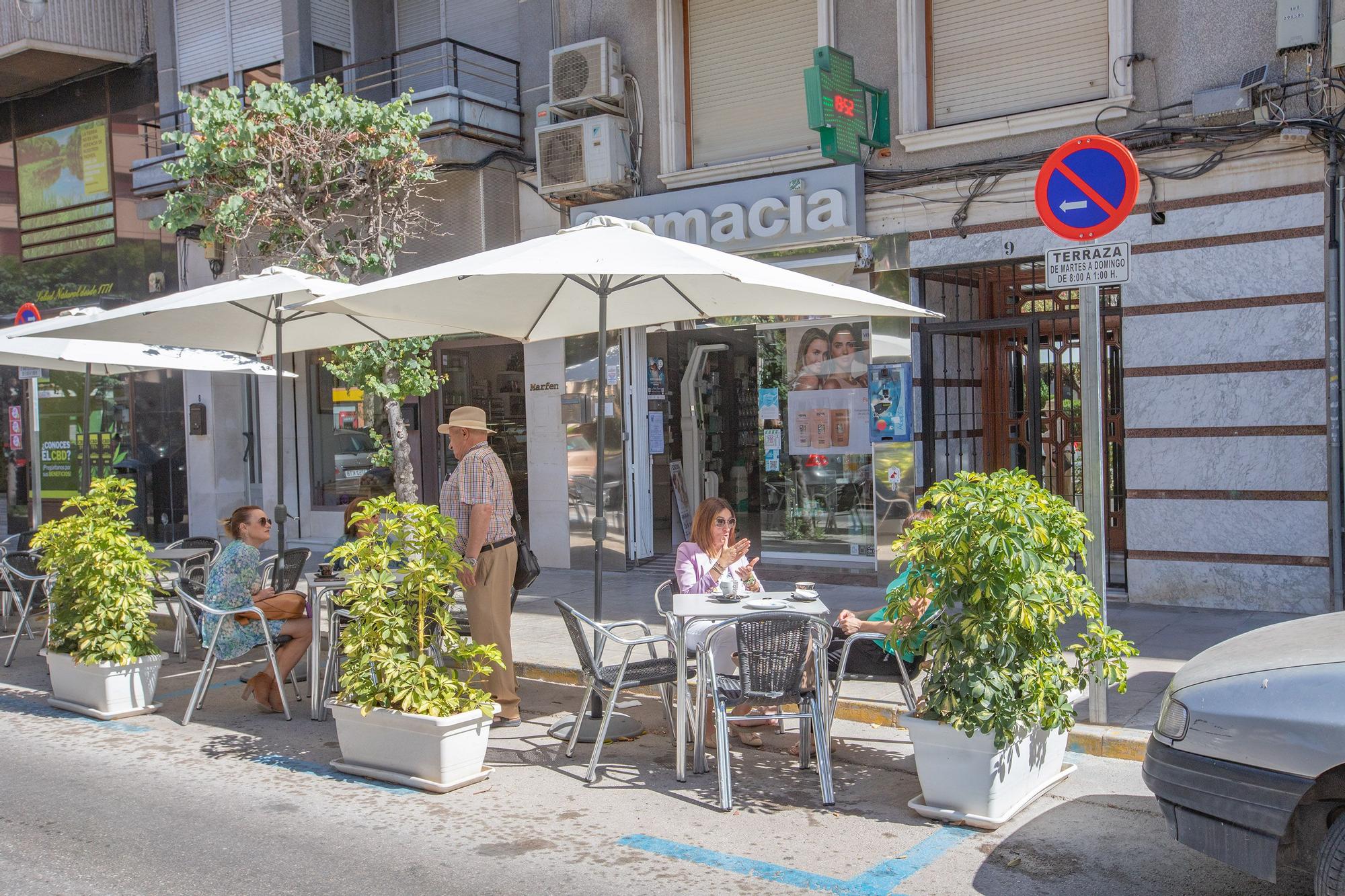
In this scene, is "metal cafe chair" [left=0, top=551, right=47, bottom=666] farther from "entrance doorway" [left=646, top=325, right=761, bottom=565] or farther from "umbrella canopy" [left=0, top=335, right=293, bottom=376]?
"entrance doorway" [left=646, top=325, right=761, bottom=565]

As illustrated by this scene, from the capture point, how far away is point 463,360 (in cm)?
1369

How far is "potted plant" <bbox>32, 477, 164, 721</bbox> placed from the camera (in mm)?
7059

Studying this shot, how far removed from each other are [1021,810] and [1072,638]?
334 centimetres

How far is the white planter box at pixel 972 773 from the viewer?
479cm

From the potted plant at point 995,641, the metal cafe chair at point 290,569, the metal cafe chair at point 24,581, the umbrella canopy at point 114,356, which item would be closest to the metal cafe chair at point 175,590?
the metal cafe chair at point 290,569

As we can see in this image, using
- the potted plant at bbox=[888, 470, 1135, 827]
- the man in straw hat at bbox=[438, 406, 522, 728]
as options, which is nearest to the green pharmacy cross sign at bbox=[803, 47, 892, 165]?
the man in straw hat at bbox=[438, 406, 522, 728]

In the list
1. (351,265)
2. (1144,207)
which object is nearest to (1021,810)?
(1144,207)

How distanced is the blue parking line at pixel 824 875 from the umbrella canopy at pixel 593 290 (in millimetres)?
2742

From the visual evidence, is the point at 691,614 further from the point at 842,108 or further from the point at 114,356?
the point at 114,356

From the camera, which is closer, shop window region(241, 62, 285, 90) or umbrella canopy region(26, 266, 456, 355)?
umbrella canopy region(26, 266, 456, 355)

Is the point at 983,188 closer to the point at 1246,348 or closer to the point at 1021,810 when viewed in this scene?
the point at 1246,348

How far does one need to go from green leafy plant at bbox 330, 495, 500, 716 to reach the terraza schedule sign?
3449 mm

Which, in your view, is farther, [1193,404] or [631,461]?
[631,461]

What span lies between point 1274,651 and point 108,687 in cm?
646
